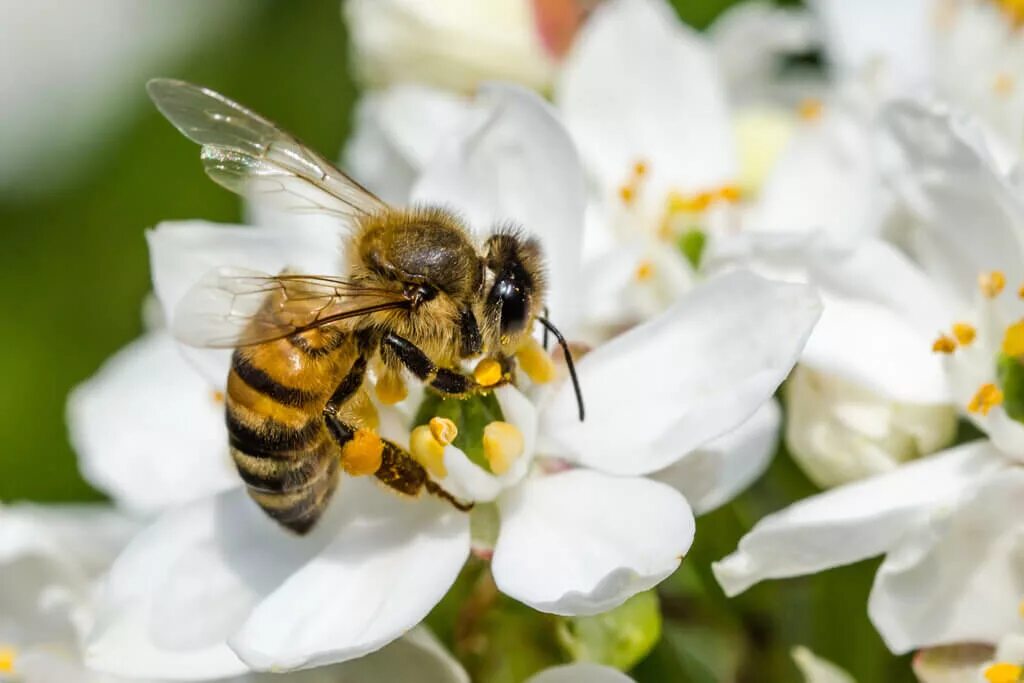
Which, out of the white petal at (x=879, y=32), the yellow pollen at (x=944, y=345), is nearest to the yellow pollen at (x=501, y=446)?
the yellow pollen at (x=944, y=345)

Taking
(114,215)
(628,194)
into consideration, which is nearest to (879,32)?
(628,194)

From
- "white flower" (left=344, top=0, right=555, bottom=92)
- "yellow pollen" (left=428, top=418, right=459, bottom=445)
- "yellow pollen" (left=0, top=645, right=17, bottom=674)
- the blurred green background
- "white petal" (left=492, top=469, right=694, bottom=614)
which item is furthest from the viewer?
the blurred green background

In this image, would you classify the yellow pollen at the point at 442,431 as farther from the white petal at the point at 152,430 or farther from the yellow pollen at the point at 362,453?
the white petal at the point at 152,430

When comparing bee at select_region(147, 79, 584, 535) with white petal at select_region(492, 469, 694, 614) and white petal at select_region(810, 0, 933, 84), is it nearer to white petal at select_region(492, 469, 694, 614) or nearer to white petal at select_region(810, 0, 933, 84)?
white petal at select_region(492, 469, 694, 614)

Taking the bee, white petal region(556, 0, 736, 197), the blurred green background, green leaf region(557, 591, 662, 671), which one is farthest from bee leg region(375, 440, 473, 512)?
the blurred green background

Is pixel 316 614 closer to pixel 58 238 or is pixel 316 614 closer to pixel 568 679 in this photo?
pixel 568 679

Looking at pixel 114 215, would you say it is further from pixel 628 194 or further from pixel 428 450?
pixel 428 450
